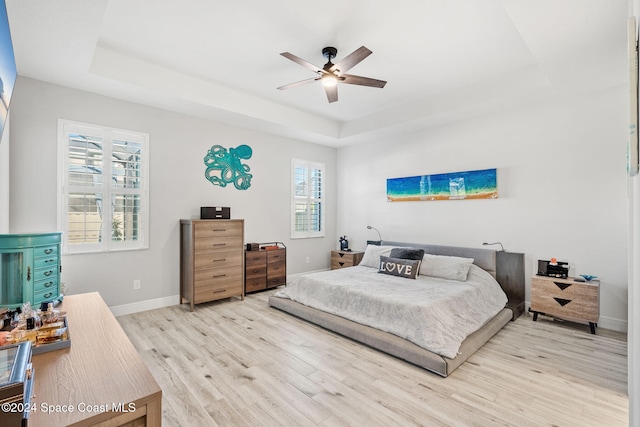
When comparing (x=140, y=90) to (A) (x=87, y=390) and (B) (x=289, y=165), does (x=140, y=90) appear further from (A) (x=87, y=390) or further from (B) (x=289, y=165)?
(A) (x=87, y=390)

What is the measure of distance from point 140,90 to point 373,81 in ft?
8.66

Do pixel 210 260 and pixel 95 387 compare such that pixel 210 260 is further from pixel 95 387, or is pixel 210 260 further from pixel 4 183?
pixel 95 387

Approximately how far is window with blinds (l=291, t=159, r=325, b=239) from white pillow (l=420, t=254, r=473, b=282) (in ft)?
8.17

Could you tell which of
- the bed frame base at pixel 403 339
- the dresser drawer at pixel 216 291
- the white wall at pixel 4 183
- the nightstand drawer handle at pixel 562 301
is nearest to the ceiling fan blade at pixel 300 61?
the bed frame base at pixel 403 339

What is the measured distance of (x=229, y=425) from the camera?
6.27ft

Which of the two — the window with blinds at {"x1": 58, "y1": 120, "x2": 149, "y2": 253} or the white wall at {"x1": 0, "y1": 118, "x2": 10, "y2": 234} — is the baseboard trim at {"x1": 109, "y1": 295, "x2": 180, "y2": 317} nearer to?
the window with blinds at {"x1": 58, "y1": 120, "x2": 149, "y2": 253}

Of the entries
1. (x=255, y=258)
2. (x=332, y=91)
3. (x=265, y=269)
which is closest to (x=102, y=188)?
(x=255, y=258)

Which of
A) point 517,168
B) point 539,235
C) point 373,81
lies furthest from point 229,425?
point 517,168

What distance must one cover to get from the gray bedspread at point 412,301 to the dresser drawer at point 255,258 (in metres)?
0.96

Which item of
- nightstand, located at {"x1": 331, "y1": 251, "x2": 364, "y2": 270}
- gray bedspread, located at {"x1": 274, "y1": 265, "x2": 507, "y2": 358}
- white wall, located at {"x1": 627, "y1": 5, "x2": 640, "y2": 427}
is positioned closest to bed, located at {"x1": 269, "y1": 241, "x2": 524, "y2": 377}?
gray bedspread, located at {"x1": 274, "y1": 265, "x2": 507, "y2": 358}

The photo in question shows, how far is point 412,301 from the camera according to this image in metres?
2.95

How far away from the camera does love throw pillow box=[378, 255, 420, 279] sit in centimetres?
404

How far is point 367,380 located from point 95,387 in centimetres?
187

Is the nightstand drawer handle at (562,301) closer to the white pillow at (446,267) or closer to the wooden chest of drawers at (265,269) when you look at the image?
the white pillow at (446,267)
